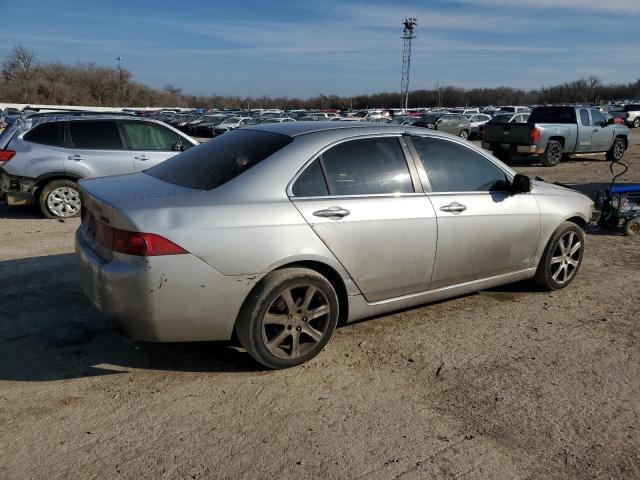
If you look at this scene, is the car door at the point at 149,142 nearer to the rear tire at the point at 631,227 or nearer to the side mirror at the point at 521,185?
the side mirror at the point at 521,185

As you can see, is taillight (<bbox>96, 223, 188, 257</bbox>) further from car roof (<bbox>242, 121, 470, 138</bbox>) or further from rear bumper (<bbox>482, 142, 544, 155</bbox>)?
rear bumper (<bbox>482, 142, 544, 155</bbox>)

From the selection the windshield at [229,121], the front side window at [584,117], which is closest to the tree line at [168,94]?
the windshield at [229,121]

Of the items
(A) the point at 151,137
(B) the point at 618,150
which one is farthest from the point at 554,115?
(A) the point at 151,137

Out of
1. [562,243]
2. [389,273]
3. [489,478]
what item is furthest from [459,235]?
[489,478]

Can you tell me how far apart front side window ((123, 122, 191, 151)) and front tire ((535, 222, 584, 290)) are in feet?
19.7

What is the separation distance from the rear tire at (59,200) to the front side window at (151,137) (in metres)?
1.19

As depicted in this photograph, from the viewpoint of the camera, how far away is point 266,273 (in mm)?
3416

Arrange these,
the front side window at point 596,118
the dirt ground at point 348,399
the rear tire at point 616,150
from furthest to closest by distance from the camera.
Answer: the rear tire at point 616,150
the front side window at point 596,118
the dirt ground at point 348,399

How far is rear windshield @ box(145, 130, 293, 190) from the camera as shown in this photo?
145 inches

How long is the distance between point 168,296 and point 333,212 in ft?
4.01

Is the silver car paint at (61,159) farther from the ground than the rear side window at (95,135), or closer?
closer

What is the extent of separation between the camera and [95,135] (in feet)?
28.3

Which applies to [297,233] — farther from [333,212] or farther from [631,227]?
[631,227]

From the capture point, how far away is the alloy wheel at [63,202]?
8.44 metres
